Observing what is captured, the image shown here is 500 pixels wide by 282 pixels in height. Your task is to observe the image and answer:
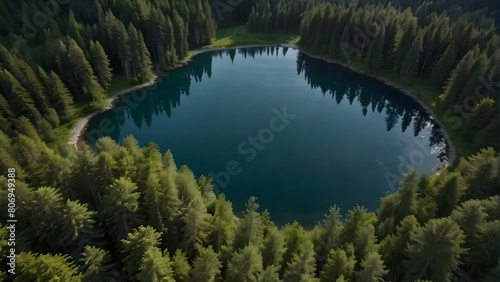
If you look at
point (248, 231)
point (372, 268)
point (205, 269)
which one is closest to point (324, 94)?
point (248, 231)

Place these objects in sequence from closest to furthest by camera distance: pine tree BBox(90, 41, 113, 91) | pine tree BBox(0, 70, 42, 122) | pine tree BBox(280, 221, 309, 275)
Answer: pine tree BBox(280, 221, 309, 275), pine tree BBox(0, 70, 42, 122), pine tree BBox(90, 41, 113, 91)

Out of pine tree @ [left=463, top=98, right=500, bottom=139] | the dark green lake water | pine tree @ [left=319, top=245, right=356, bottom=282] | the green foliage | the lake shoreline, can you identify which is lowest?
the dark green lake water

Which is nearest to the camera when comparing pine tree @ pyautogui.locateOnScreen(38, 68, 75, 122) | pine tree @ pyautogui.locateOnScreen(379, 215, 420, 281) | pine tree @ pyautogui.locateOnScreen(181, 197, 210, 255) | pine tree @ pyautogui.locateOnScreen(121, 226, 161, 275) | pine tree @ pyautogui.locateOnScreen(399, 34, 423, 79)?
pine tree @ pyautogui.locateOnScreen(121, 226, 161, 275)

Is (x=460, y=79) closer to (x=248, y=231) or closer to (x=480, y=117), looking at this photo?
(x=480, y=117)

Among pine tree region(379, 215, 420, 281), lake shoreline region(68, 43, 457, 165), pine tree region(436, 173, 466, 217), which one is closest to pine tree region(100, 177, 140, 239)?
pine tree region(379, 215, 420, 281)

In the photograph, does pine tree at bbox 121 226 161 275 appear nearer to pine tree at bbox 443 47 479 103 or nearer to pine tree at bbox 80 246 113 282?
pine tree at bbox 80 246 113 282

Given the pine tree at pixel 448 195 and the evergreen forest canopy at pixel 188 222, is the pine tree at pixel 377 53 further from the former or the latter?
the pine tree at pixel 448 195
